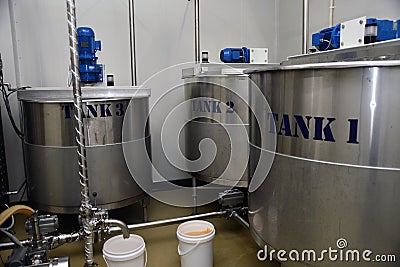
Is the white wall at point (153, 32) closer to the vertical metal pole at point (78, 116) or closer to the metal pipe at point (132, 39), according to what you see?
the metal pipe at point (132, 39)

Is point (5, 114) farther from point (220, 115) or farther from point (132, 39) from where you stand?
point (220, 115)

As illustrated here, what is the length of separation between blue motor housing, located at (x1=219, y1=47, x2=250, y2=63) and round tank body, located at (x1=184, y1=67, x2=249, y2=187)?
0.42 ft

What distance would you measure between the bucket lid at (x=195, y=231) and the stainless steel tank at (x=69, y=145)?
429mm

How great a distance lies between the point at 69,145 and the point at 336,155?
122cm

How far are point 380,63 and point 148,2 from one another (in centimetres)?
191

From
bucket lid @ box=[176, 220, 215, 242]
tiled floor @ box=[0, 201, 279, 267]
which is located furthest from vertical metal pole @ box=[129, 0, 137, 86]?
bucket lid @ box=[176, 220, 215, 242]

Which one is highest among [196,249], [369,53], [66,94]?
[369,53]

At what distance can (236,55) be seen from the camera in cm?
182

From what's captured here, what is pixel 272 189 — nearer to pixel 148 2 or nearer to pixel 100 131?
pixel 100 131

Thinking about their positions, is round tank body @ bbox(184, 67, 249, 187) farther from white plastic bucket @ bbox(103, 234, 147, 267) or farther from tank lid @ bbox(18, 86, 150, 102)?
white plastic bucket @ bbox(103, 234, 147, 267)

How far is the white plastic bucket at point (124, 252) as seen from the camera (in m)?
1.17

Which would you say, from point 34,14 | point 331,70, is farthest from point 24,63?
point 331,70

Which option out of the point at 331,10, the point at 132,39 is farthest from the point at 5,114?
the point at 331,10

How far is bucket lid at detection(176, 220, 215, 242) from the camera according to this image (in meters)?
1.27
